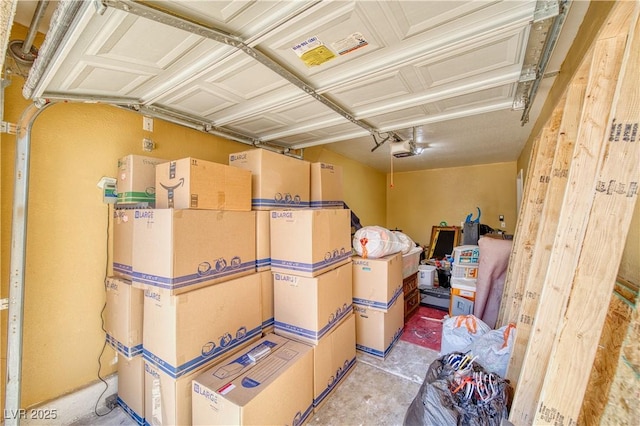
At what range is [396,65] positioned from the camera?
140 cm

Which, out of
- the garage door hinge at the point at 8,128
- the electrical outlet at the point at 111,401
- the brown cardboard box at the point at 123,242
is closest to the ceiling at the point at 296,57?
the garage door hinge at the point at 8,128

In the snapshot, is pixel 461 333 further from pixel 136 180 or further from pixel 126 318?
pixel 136 180

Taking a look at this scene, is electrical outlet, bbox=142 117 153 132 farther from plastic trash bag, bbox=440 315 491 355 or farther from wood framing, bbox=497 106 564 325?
wood framing, bbox=497 106 564 325

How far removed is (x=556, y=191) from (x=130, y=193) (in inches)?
107

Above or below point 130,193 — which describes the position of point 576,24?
above

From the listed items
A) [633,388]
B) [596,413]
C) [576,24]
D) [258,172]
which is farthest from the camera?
[258,172]

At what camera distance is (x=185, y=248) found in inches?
56.4

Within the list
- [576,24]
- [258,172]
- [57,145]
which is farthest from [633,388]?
Answer: [57,145]

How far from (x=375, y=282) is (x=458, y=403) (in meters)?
1.16

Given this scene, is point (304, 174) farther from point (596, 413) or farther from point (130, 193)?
point (596, 413)

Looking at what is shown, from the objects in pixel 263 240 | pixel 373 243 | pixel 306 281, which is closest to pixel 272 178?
pixel 263 240

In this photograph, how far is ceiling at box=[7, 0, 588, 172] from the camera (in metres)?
1.04

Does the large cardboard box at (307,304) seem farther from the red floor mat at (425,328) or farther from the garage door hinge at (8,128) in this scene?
the garage door hinge at (8,128)

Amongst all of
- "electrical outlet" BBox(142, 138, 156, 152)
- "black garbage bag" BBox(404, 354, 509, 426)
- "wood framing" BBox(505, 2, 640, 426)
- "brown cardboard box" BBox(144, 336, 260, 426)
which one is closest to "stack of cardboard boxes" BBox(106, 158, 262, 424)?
"brown cardboard box" BBox(144, 336, 260, 426)
